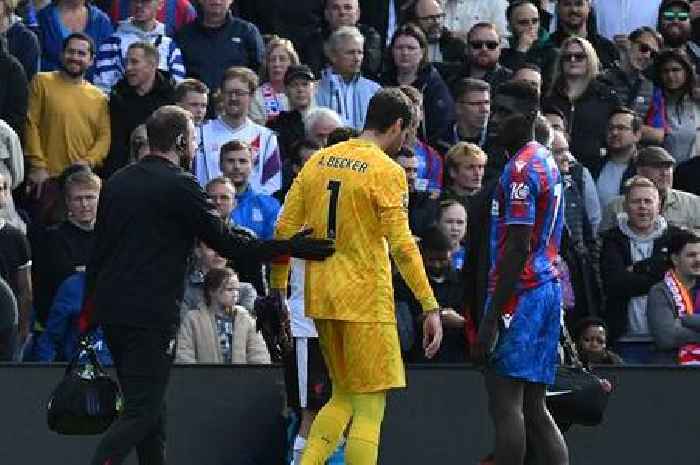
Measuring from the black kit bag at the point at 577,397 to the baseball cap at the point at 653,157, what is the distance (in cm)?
494

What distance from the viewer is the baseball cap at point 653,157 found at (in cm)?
1484

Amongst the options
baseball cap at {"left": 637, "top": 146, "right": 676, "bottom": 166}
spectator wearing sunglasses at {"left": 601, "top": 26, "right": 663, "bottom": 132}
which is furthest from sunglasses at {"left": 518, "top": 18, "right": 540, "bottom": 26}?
baseball cap at {"left": 637, "top": 146, "right": 676, "bottom": 166}

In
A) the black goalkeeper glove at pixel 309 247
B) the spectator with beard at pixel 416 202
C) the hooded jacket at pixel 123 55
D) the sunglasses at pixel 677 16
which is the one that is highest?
the sunglasses at pixel 677 16

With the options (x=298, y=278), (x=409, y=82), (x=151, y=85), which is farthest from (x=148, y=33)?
(x=298, y=278)

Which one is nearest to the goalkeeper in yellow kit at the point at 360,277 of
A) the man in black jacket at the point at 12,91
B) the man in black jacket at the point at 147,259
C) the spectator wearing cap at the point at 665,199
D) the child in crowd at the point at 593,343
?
the man in black jacket at the point at 147,259

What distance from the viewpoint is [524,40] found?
54.9 ft

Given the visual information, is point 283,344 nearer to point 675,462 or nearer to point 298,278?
point 298,278

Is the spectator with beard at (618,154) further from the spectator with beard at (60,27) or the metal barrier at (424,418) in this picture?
the spectator with beard at (60,27)

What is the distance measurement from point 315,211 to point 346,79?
5.79m

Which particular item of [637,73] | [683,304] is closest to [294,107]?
[637,73]

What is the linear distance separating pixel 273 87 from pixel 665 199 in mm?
3174

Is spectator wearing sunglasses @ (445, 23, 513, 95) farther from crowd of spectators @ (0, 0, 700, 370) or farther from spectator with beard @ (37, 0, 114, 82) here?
spectator with beard @ (37, 0, 114, 82)

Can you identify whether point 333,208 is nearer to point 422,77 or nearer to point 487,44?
point 422,77

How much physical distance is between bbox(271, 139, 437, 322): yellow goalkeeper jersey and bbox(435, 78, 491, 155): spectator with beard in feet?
17.9
